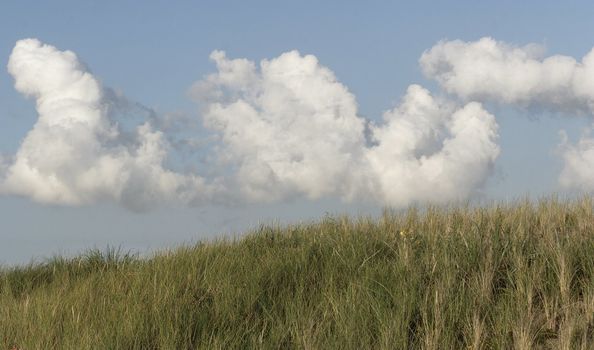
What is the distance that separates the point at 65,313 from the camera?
7969mm

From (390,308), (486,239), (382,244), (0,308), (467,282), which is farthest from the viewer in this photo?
(0,308)

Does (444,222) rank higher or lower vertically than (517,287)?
higher

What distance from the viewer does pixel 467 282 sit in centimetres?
677

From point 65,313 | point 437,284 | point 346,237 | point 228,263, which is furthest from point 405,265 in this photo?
point 65,313

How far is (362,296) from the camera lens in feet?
21.5

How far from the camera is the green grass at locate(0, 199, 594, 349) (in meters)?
5.98

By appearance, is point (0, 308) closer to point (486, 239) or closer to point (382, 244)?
point (382, 244)

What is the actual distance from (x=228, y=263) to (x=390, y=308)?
2.89m

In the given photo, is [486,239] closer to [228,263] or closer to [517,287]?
[517,287]

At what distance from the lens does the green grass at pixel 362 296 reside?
236 inches

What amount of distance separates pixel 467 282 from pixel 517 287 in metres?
0.54

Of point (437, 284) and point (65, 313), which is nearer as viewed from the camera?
point (437, 284)

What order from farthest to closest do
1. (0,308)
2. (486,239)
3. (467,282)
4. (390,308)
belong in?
(0,308) < (486,239) < (467,282) < (390,308)

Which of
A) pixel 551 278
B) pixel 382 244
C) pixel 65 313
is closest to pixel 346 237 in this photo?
pixel 382 244
